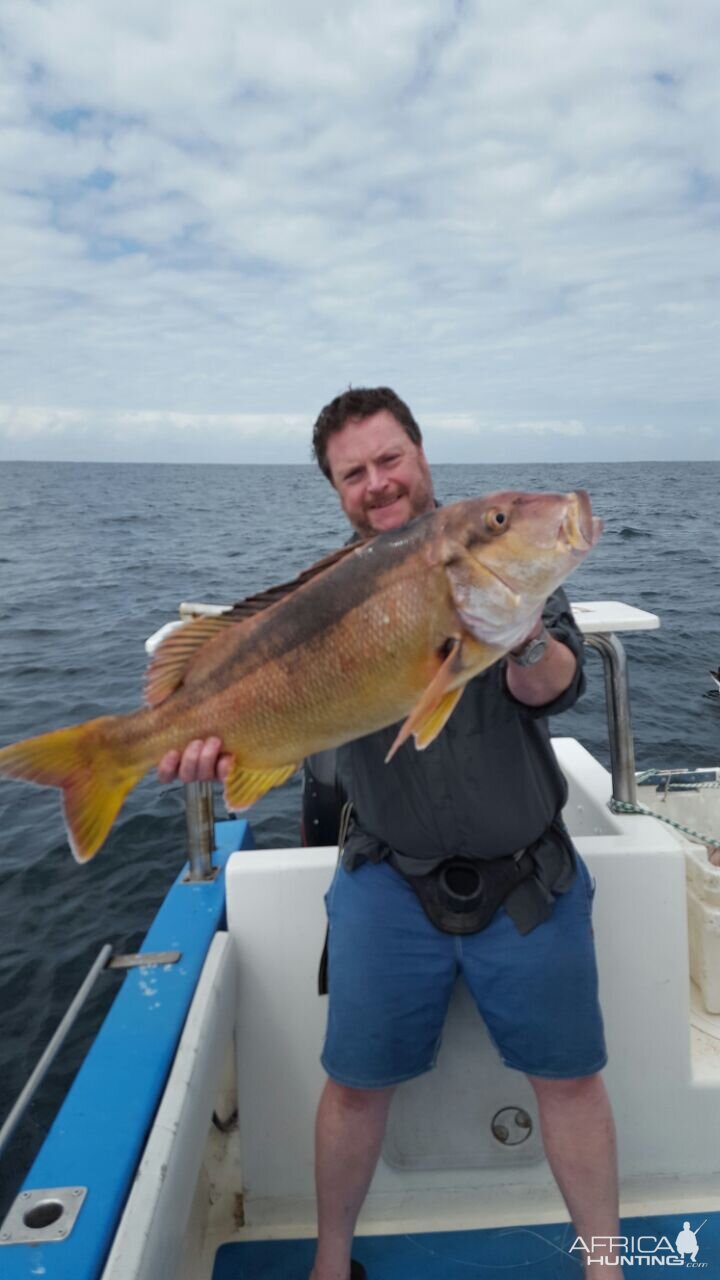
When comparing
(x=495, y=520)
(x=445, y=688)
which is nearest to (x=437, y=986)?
(x=445, y=688)

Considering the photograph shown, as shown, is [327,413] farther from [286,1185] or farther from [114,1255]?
[286,1185]

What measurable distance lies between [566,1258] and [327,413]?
3.38m

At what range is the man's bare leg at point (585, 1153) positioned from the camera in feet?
8.96

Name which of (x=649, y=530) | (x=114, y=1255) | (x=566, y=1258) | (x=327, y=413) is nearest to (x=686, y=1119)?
(x=566, y=1258)

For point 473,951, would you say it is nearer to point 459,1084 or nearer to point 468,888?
point 468,888

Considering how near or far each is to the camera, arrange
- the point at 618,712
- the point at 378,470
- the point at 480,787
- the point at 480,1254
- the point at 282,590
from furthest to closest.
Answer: the point at 618,712, the point at 480,1254, the point at 378,470, the point at 480,787, the point at 282,590

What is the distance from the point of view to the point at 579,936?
2.82m

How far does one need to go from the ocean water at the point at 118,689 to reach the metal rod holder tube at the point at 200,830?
2896 mm

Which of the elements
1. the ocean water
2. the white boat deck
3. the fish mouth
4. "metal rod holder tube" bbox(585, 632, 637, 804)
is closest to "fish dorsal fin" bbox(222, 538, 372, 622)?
the fish mouth

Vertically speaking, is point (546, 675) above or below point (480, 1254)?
above

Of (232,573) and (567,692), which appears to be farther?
(232,573)

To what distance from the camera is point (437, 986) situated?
285 centimetres

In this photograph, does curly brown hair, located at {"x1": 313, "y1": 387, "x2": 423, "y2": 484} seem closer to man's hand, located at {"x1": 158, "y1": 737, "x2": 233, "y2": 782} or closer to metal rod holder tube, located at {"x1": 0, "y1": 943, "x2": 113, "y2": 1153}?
man's hand, located at {"x1": 158, "y1": 737, "x2": 233, "y2": 782}

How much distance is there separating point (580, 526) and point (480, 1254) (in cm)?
287
